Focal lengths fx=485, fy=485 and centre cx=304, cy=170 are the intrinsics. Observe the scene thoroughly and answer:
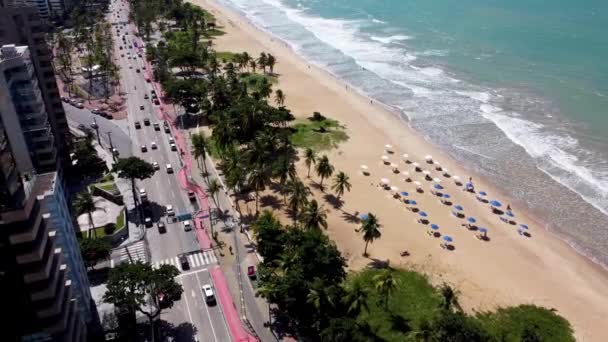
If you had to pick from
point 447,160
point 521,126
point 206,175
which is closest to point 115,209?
point 206,175

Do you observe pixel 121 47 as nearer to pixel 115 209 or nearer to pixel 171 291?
pixel 115 209

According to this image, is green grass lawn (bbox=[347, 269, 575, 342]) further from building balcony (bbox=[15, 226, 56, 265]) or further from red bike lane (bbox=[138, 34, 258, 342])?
building balcony (bbox=[15, 226, 56, 265])

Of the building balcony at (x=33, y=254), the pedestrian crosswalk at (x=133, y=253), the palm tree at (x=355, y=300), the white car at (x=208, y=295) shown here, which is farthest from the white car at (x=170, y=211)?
the building balcony at (x=33, y=254)

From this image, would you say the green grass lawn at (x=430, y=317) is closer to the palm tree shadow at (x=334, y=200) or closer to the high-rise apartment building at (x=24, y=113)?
the palm tree shadow at (x=334, y=200)

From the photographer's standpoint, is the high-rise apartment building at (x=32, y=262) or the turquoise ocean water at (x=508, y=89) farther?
the turquoise ocean water at (x=508, y=89)

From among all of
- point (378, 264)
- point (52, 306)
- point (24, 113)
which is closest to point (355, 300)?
point (378, 264)

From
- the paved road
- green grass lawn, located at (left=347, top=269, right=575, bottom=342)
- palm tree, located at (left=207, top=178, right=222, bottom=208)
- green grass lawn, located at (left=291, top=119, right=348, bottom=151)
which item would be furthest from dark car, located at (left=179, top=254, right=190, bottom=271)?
green grass lawn, located at (left=291, top=119, right=348, bottom=151)

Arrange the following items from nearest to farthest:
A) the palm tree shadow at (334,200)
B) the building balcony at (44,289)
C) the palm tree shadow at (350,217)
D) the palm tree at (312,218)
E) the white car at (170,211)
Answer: the building balcony at (44,289)
the palm tree at (312,218)
the white car at (170,211)
the palm tree shadow at (350,217)
the palm tree shadow at (334,200)
